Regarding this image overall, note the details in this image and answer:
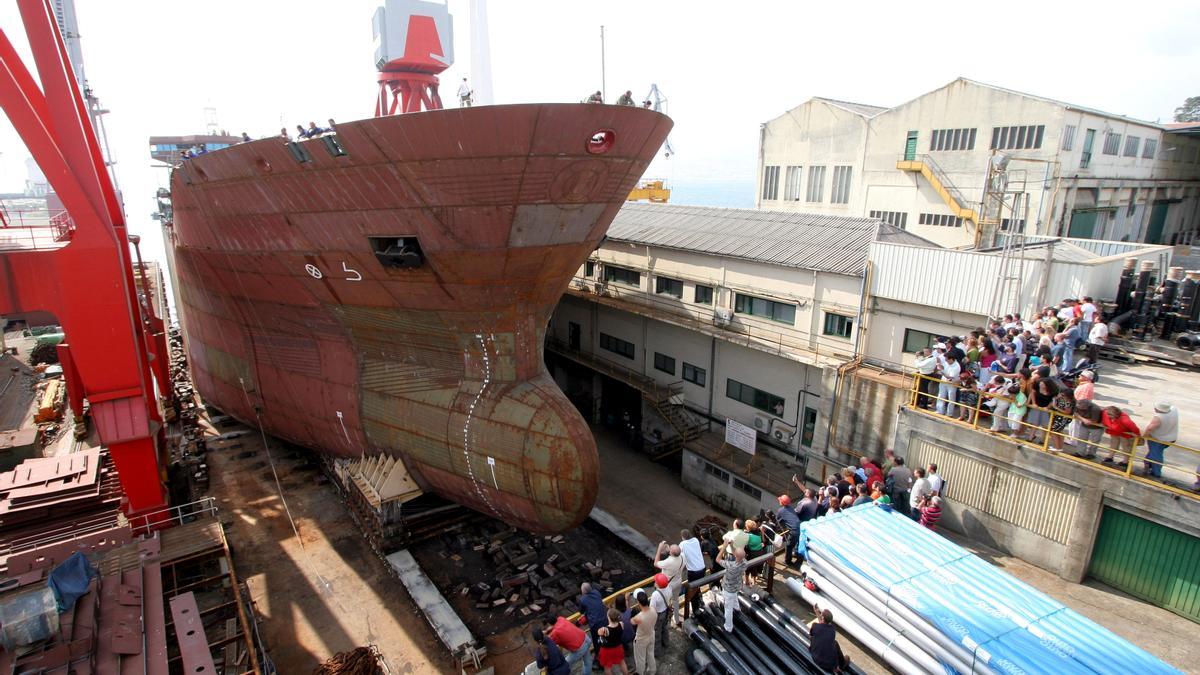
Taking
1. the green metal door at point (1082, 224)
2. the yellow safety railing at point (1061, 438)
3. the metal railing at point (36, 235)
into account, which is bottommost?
the yellow safety railing at point (1061, 438)

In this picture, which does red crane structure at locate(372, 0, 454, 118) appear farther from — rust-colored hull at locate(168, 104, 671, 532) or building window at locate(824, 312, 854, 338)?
building window at locate(824, 312, 854, 338)

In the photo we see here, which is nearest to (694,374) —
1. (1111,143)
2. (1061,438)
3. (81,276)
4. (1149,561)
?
(1061,438)

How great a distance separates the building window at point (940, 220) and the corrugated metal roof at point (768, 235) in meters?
6.81

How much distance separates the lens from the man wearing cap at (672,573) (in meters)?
7.42

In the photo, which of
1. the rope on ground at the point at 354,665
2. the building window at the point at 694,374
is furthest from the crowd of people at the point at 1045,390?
the rope on ground at the point at 354,665

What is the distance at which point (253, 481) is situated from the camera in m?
15.7

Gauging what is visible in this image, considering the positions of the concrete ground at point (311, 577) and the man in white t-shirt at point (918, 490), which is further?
the concrete ground at point (311, 577)

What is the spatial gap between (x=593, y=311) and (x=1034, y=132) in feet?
56.7

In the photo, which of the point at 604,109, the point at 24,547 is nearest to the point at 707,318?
the point at 604,109

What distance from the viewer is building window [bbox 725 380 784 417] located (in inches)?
720

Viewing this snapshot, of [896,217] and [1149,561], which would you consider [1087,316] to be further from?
[896,217]

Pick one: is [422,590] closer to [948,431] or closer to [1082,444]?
[948,431]

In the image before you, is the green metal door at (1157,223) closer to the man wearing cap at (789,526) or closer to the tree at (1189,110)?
the man wearing cap at (789,526)

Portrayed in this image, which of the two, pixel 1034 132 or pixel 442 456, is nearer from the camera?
pixel 442 456
